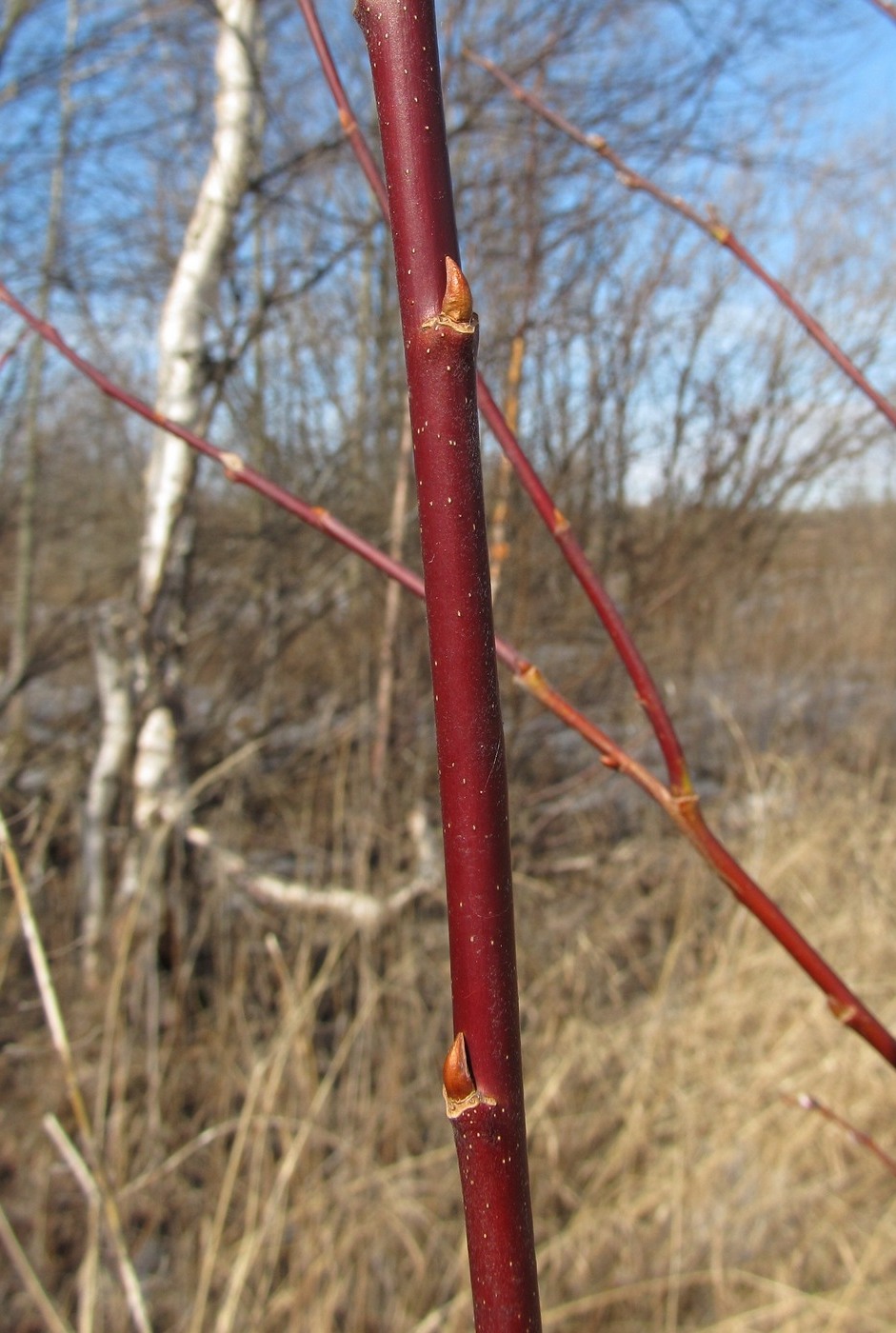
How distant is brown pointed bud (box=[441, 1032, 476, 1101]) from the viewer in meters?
0.23

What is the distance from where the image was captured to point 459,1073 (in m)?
0.23

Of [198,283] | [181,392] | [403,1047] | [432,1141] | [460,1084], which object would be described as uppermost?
[198,283]

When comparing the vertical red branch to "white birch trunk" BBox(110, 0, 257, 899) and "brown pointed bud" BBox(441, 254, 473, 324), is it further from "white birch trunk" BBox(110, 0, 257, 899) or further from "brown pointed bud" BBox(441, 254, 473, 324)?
"white birch trunk" BBox(110, 0, 257, 899)

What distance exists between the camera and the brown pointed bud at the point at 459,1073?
0.23 meters

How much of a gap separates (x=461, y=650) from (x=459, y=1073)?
0.33 feet

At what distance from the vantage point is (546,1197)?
1.75 metres

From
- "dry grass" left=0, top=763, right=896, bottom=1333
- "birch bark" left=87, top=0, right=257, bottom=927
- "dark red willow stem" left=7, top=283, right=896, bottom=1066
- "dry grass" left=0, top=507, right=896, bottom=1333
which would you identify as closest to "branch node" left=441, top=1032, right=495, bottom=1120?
"dark red willow stem" left=7, top=283, right=896, bottom=1066

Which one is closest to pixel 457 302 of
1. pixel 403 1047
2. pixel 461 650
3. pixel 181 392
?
pixel 461 650

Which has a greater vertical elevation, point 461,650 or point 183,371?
point 183,371

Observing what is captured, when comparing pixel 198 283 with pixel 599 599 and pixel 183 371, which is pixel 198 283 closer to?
pixel 183 371

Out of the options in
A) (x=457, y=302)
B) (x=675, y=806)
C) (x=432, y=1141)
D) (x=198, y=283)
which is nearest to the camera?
(x=457, y=302)

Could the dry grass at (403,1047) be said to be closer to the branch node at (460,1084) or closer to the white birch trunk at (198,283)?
the white birch trunk at (198,283)

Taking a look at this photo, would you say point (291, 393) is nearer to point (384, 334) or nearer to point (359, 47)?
point (384, 334)

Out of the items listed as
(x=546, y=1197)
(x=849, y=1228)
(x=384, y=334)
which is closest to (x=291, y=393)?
(x=384, y=334)
